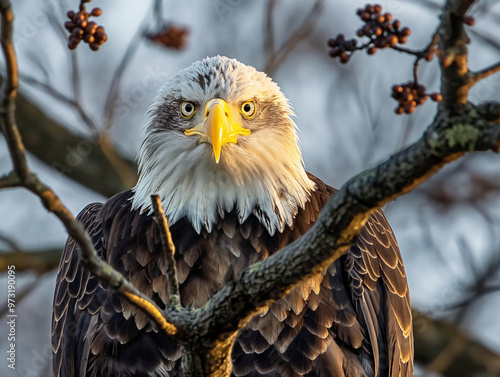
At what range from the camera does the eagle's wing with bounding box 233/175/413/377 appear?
4.29m

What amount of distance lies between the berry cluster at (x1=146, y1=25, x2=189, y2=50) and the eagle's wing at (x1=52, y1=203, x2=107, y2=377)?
1.40m

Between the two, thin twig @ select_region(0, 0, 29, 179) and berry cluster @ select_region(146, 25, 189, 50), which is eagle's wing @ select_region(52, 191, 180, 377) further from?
thin twig @ select_region(0, 0, 29, 179)

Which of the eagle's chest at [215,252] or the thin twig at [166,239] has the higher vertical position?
the thin twig at [166,239]

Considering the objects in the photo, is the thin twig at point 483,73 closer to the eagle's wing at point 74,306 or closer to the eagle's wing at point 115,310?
the eagle's wing at point 115,310

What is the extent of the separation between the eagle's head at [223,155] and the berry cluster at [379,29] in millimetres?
1776

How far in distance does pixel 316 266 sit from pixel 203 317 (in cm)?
50

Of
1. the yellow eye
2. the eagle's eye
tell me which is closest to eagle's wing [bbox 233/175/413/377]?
the yellow eye

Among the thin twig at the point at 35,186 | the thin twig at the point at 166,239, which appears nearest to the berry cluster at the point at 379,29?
the thin twig at the point at 166,239

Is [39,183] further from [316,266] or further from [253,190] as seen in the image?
[253,190]

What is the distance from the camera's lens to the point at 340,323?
4.46 m

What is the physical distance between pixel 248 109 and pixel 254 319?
1.31 m

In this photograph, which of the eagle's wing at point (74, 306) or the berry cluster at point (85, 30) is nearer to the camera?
the berry cluster at point (85, 30)

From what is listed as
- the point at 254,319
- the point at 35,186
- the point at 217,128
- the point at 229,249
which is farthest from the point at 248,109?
the point at 35,186

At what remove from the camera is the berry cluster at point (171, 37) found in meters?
5.68
